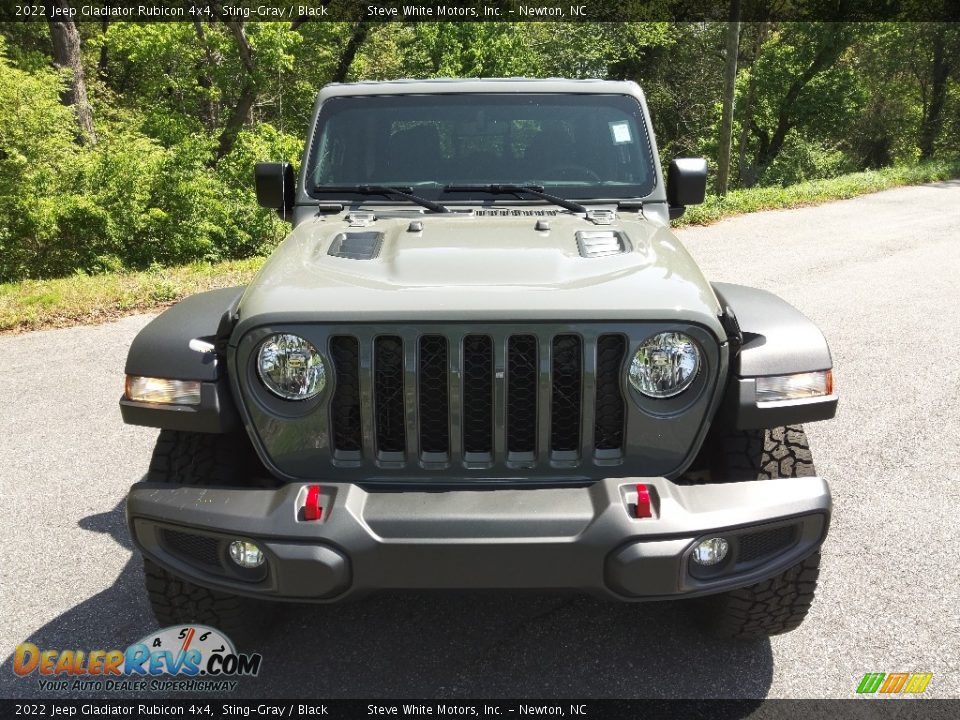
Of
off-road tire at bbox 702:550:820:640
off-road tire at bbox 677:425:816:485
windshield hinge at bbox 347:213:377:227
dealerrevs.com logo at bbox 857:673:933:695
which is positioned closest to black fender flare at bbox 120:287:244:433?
windshield hinge at bbox 347:213:377:227

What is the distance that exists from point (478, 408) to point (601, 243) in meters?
0.86

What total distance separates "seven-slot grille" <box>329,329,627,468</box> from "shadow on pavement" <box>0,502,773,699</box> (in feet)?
1.69

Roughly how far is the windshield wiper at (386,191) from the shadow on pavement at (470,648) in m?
1.60

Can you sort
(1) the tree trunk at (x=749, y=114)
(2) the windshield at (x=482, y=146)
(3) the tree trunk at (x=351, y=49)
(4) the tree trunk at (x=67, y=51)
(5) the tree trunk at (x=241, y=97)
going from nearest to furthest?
(2) the windshield at (x=482, y=146) → (4) the tree trunk at (x=67, y=51) → (5) the tree trunk at (x=241, y=97) → (3) the tree trunk at (x=351, y=49) → (1) the tree trunk at (x=749, y=114)

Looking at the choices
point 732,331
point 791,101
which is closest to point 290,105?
point 791,101

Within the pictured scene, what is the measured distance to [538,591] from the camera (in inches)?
95.6

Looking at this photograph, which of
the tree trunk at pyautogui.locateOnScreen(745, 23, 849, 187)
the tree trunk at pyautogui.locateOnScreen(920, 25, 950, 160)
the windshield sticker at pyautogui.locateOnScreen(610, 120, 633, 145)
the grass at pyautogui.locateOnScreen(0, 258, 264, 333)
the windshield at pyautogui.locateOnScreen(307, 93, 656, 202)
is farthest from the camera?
the tree trunk at pyautogui.locateOnScreen(920, 25, 950, 160)

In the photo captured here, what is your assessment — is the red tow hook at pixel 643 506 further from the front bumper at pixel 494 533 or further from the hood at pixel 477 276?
the hood at pixel 477 276

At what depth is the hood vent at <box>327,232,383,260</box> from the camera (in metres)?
2.97

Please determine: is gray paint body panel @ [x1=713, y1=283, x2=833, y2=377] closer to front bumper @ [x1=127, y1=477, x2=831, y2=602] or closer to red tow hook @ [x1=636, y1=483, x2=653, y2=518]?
front bumper @ [x1=127, y1=477, x2=831, y2=602]

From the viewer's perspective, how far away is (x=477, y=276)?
265 cm

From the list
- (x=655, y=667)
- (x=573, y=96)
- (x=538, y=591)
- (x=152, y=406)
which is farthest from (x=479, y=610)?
(x=573, y=96)

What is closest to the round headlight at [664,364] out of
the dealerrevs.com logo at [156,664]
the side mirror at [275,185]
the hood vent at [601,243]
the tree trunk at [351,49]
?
the hood vent at [601,243]

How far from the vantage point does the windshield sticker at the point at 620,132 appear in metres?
3.94
